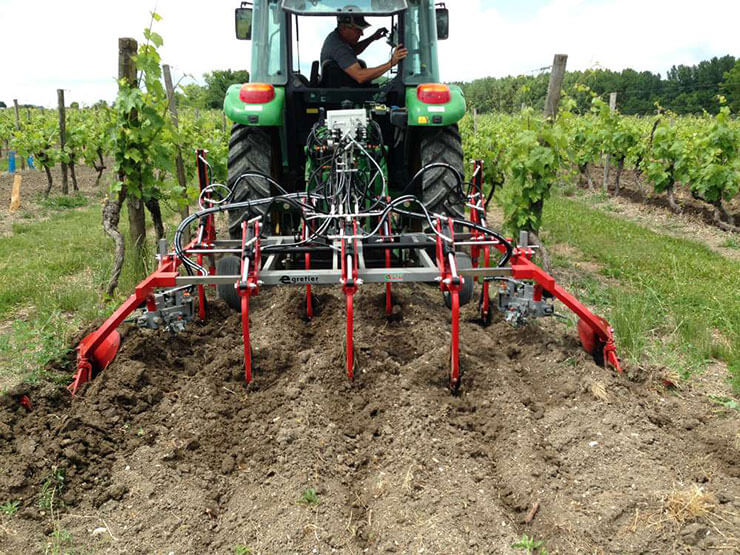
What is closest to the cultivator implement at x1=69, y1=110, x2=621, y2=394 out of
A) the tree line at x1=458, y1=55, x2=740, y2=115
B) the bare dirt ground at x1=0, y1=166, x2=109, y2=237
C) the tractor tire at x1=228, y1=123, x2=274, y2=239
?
the tractor tire at x1=228, y1=123, x2=274, y2=239

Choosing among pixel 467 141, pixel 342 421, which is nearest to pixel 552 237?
pixel 467 141

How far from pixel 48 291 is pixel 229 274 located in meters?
1.97

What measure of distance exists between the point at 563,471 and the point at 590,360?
1.00m

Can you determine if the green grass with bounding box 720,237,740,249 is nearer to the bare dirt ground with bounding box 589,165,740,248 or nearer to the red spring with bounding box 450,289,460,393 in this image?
the bare dirt ground with bounding box 589,165,740,248

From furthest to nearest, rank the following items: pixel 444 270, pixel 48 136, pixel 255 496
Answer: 1. pixel 48 136
2. pixel 444 270
3. pixel 255 496

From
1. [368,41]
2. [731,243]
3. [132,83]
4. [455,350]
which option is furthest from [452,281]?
[731,243]

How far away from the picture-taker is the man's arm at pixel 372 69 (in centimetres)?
472

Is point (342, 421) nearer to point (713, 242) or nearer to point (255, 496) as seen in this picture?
point (255, 496)

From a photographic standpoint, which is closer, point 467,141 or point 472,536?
point 472,536

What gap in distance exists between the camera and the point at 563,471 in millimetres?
2723

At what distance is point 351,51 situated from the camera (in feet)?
15.5

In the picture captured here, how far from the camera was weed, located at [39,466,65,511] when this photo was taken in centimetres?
249

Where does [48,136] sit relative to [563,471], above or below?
above

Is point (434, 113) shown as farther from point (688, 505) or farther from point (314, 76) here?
point (688, 505)
